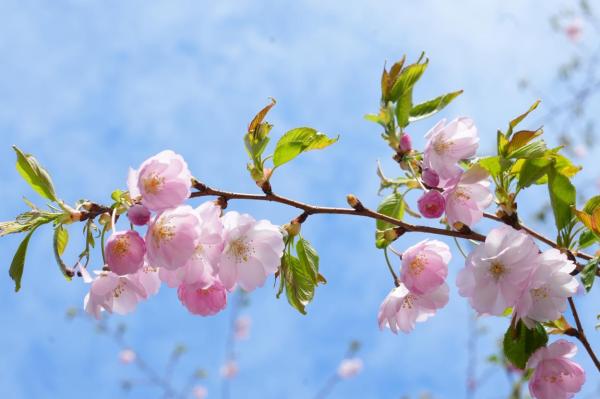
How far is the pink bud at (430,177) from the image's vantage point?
1.08 meters

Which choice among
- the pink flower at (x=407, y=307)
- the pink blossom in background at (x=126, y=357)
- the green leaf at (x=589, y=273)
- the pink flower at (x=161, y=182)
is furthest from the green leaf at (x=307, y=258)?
the pink blossom in background at (x=126, y=357)

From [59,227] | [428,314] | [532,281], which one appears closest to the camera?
[532,281]

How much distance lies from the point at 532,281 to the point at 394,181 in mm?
309

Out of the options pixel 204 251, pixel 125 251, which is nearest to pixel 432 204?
pixel 204 251

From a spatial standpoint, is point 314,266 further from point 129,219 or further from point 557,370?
point 557,370

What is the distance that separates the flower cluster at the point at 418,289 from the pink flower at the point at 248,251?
0.22 m

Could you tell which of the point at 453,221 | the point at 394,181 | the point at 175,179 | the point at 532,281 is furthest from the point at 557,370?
the point at 175,179

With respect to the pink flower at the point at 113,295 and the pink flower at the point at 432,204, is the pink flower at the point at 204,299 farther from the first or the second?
the pink flower at the point at 432,204

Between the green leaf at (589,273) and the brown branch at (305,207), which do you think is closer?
the green leaf at (589,273)

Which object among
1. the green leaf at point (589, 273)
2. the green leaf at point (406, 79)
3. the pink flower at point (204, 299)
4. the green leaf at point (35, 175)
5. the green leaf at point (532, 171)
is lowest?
the green leaf at point (589, 273)

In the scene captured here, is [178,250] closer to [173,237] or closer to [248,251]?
[173,237]

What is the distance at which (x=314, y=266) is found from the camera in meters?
1.18

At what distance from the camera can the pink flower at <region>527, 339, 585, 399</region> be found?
1.07m

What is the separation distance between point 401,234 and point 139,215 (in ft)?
1.49
